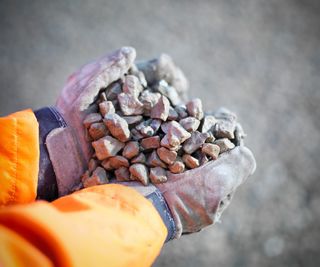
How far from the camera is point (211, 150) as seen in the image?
87cm

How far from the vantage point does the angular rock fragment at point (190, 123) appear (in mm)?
899

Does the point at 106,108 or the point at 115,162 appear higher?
the point at 106,108

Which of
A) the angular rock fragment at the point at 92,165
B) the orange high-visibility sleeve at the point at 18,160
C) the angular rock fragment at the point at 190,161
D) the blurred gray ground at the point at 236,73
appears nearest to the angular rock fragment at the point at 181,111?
the angular rock fragment at the point at 190,161

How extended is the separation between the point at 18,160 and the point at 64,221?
0.72ft

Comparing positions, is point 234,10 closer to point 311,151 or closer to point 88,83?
point 311,151

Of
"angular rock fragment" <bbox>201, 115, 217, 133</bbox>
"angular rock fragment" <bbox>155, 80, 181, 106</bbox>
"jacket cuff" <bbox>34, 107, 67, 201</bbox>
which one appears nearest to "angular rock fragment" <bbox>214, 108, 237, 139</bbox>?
"angular rock fragment" <bbox>201, 115, 217, 133</bbox>

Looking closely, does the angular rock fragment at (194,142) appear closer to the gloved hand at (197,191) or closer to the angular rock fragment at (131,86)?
the gloved hand at (197,191)

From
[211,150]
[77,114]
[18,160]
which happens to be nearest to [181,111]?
[211,150]

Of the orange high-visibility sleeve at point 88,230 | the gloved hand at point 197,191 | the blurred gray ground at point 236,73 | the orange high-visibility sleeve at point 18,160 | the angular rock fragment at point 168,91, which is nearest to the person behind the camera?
the orange high-visibility sleeve at point 88,230

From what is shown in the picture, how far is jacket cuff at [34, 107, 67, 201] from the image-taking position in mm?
847

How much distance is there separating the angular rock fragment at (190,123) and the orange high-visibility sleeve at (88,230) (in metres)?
0.21

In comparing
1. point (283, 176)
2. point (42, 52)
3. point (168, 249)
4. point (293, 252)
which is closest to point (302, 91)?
point (283, 176)

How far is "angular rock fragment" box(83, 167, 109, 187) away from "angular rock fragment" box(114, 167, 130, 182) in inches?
1.1

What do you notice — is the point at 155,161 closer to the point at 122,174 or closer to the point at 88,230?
the point at 122,174
